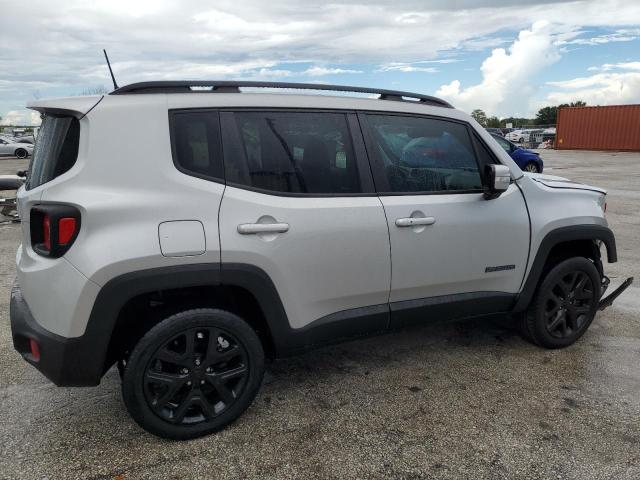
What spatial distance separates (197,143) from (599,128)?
120 ft

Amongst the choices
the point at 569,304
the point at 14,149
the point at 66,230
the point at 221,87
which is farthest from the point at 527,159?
the point at 14,149

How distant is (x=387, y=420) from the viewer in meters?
2.82

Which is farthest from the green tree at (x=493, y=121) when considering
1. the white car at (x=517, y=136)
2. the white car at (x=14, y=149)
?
the white car at (x=14, y=149)

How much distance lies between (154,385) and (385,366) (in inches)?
61.0

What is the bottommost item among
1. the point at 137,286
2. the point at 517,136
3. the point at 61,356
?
the point at 61,356

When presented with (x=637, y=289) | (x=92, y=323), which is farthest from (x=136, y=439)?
(x=637, y=289)

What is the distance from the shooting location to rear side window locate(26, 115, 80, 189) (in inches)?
94.1

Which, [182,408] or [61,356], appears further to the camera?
[182,408]

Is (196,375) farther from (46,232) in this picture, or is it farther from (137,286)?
(46,232)

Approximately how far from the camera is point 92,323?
7.68ft

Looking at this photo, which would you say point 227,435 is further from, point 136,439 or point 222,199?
point 222,199

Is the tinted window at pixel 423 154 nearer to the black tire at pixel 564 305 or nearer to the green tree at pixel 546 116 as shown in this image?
the black tire at pixel 564 305

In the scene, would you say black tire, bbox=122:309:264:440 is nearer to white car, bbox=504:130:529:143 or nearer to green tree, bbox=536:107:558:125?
white car, bbox=504:130:529:143

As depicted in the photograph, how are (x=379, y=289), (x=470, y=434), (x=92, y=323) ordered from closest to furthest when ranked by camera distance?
1. (x=92, y=323)
2. (x=470, y=434)
3. (x=379, y=289)
